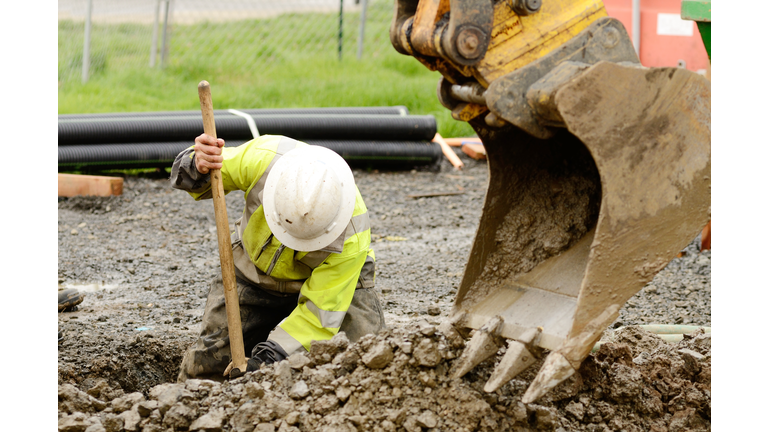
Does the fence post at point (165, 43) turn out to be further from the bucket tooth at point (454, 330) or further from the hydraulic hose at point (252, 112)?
the bucket tooth at point (454, 330)

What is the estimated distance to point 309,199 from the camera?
2977mm

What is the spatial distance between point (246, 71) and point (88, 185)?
4.39 meters

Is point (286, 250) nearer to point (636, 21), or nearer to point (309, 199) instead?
point (309, 199)

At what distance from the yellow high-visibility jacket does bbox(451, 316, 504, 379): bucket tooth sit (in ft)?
2.52

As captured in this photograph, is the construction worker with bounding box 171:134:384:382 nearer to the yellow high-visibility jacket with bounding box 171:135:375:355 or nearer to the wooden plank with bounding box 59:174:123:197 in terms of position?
the yellow high-visibility jacket with bounding box 171:135:375:355

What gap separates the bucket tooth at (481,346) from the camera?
8.57ft

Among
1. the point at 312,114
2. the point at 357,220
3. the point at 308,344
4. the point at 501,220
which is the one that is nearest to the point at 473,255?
the point at 501,220

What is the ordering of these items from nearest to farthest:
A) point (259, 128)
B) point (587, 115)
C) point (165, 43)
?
point (587, 115) → point (259, 128) → point (165, 43)

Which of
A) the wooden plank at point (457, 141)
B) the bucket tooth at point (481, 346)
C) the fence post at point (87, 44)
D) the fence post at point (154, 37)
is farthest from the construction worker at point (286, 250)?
the fence post at point (154, 37)

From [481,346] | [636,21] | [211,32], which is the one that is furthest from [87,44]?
[481,346]

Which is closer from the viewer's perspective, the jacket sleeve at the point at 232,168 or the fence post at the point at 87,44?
the jacket sleeve at the point at 232,168

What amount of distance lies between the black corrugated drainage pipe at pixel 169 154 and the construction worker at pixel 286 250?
12.8ft

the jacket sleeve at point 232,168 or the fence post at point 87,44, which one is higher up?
the fence post at point 87,44

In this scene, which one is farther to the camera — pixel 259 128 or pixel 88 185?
pixel 259 128
